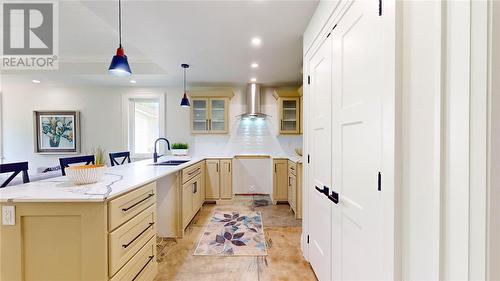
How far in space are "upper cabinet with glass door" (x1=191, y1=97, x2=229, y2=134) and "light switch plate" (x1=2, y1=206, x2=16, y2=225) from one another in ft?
10.7

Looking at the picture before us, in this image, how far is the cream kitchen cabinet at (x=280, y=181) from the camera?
401cm

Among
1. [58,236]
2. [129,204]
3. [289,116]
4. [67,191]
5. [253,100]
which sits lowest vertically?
[58,236]

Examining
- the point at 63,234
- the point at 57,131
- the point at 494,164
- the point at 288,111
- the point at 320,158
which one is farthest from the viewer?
the point at 57,131

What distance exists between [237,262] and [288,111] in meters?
3.04

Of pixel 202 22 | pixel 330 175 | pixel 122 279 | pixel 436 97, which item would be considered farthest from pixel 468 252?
pixel 202 22

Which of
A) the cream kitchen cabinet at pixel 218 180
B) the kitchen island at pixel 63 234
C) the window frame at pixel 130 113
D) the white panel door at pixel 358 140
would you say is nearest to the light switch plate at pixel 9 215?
the kitchen island at pixel 63 234

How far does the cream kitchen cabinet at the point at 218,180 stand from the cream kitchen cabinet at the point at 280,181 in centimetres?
87

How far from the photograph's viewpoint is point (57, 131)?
4.65 m

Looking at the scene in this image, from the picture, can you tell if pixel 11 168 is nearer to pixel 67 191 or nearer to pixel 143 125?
pixel 67 191

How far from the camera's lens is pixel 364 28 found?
1.10m

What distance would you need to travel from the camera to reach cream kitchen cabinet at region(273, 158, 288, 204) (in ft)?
13.2

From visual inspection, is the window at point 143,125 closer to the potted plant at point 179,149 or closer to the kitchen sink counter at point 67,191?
the potted plant at point 179,149

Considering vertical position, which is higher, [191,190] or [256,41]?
[256,41]

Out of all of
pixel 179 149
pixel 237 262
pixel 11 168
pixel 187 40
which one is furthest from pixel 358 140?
pixel 179 149
